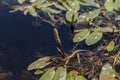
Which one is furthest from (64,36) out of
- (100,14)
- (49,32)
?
(100,14)

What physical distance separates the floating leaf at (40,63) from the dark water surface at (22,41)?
0.44ft

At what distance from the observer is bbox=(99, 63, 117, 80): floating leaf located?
1676mm

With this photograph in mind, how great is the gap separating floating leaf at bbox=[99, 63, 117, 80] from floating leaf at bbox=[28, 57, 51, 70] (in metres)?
0.33

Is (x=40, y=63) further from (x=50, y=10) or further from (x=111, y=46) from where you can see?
(x=50, y=10)

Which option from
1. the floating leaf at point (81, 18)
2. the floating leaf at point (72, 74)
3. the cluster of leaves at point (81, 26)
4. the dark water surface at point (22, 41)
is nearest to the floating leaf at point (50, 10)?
the cluster of leaves at point (81, 26)

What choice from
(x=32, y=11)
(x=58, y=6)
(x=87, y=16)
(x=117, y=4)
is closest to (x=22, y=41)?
(x=32, y=11)

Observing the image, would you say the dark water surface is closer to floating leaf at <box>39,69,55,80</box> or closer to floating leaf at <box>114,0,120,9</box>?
floating leaf at <box>39,69,55,80</box>

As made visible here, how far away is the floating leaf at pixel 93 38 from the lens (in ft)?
6.21

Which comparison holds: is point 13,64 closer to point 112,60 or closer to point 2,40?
point 2,40

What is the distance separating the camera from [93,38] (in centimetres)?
192

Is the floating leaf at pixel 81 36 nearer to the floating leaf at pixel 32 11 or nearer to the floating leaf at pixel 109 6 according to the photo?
the floating leaf at pixel 109 6

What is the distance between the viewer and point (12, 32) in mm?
2225

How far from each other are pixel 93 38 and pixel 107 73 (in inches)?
12.1

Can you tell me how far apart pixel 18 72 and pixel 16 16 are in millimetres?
605
